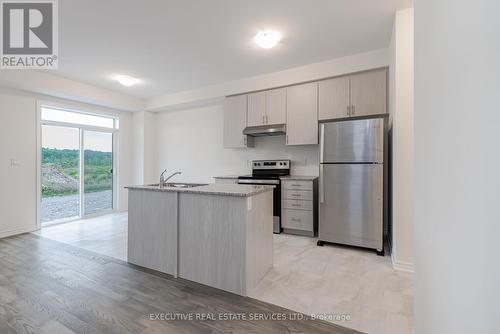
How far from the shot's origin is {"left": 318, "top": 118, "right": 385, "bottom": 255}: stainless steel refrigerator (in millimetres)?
3123

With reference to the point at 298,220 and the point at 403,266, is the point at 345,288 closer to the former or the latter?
the point at 403,266

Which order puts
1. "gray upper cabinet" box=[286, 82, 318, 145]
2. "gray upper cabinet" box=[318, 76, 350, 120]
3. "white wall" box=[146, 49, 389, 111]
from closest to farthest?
"white wall" box=[146, 49, 389, 111], "gray upper cabinet" box=[318, 76, 350, 120], "gray upper cabinet" box=[286, 82, 318, 145]

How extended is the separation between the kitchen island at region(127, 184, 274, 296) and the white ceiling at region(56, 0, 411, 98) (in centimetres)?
191

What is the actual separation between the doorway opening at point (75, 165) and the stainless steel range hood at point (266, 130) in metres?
3.56

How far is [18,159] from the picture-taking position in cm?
425

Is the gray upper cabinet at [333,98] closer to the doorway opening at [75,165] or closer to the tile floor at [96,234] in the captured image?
the tile floor at [96,234]

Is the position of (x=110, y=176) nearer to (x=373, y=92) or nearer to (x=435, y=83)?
(x=373, y=92)

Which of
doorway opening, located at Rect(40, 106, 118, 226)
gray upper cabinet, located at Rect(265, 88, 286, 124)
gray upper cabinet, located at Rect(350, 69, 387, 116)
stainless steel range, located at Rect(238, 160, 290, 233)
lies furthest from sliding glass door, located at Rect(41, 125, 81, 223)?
gray upper cabinet, located at Rect(350, 69, 387, 116)

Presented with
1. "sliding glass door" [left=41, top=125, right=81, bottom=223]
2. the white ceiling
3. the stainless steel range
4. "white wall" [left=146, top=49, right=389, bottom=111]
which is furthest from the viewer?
"sliding glass door" [left=41, top=125, right=81, bottom=223]

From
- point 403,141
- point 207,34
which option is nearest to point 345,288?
point 403,141

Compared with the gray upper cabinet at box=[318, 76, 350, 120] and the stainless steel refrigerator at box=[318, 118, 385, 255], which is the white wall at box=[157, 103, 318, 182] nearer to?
the gray upper cabinet at box=[318, 76, 350, 120]

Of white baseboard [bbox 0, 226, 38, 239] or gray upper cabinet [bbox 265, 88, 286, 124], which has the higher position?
gray upper cabinet [bbox 265, 88, 286, 124]

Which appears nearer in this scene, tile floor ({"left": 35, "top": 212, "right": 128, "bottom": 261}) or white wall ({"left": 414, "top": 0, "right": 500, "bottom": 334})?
white wall ({"left": 414, "top": 0, "right": 500, "bottom": 334})

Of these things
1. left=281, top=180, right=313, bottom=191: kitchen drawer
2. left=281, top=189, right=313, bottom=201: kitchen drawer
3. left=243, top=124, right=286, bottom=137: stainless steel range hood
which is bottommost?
left=281, top=189, right=313, bottom=201: kitchen drawer
